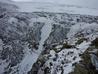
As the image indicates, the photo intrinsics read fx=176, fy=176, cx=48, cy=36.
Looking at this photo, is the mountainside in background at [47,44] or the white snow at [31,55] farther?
the white snow at [31,55]

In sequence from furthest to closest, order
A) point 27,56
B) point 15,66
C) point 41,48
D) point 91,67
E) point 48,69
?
point 41,48
point 27,56
point 15,66
point 48,69
point 91,67

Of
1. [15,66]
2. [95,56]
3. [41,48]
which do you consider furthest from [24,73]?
[95,56]

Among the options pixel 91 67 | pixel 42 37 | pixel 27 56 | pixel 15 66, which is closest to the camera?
pixel 91 67

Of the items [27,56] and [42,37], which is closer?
[27,56]

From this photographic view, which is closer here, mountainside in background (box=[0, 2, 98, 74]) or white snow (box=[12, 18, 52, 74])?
mountainside in background (box=[0, 2, 98, 74])

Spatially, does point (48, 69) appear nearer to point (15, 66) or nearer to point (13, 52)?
point (15, 66)

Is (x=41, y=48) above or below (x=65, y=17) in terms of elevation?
below

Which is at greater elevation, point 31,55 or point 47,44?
point 47,44

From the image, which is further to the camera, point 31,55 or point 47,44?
point 47,44
